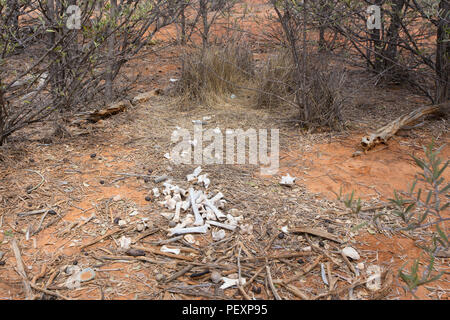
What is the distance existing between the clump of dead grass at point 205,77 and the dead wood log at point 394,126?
1.97m

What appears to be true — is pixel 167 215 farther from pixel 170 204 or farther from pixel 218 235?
pixel 218 235

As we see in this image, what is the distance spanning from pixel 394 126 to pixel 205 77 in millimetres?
2496

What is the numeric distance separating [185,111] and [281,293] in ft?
10.8

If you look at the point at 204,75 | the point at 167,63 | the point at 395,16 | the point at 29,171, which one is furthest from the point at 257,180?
the point at 167,63

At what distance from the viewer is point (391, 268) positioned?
7.30ft

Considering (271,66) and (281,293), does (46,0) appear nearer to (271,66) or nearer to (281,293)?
(271,66)

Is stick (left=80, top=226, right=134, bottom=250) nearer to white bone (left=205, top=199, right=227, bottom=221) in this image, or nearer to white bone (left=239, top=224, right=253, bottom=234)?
white bone (left=205, top=199, right=227, bottom=221)

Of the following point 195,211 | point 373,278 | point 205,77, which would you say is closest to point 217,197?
point 195,211

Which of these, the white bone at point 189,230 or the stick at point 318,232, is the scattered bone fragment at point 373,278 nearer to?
the stick at point 318,232

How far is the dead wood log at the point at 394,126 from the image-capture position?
3693mm

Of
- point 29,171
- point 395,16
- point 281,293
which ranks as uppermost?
point 395,16

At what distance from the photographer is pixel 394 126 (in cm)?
388

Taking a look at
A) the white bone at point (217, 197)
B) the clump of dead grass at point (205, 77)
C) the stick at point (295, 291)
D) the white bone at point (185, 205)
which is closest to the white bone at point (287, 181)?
the white bone at point (217, 197)

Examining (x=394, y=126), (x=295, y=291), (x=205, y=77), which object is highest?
(x=205, y=77)
